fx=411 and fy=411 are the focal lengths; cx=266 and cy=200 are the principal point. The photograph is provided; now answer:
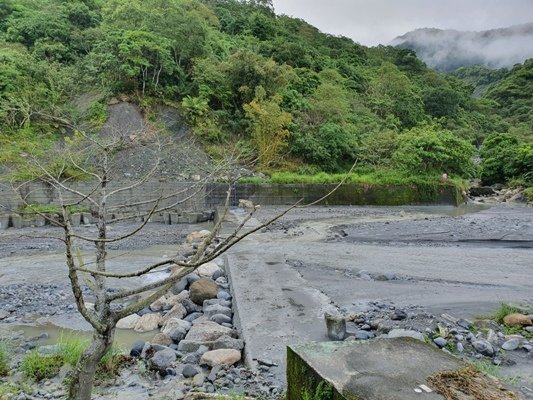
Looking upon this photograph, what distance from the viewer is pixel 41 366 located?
366 cm

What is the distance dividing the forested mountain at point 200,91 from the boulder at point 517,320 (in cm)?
1346

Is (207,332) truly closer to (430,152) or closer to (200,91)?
(430,152)

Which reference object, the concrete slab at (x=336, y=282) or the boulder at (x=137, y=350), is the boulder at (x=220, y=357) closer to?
the concrete slab at (x=336, y=282)

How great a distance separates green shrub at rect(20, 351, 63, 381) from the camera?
11.9 feet

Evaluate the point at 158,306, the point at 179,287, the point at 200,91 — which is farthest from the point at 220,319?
the point at 200,91

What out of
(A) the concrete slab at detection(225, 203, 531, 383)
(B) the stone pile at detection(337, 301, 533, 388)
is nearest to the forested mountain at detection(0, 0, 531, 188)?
(A) the concrete slab at detection(225, 203, 531, 383)

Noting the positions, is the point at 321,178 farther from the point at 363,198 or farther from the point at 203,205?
the point at 203,205

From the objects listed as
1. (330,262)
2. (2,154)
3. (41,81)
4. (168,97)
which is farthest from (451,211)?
(41,81)

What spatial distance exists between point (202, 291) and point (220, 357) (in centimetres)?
222

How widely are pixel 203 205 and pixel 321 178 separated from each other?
550 cm

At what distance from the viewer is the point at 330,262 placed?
25.4 ft

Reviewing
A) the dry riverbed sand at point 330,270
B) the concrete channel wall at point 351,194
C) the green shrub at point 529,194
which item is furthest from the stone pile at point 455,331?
the green shrub at point 529,194

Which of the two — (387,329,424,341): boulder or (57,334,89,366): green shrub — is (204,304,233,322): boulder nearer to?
(57,334,89,366): green shrub

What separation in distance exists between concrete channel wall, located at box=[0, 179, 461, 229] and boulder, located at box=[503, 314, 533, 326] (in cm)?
994
